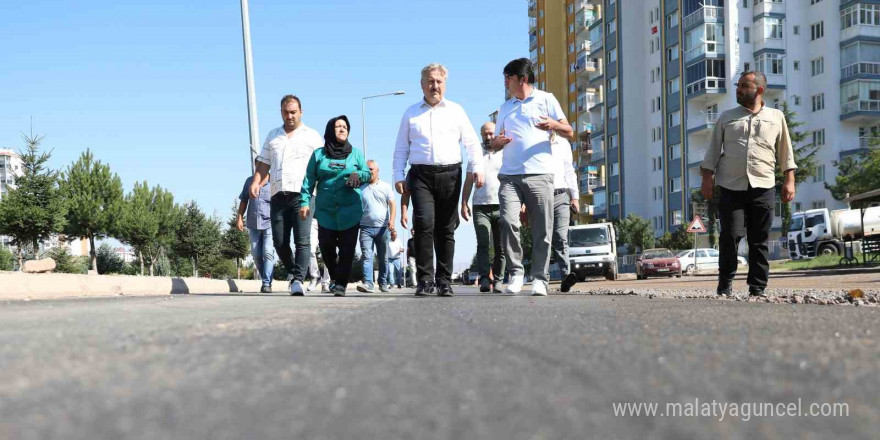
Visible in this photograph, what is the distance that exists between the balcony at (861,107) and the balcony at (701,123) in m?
9.01

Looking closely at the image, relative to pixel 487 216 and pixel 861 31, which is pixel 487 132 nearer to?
pixel 487 216

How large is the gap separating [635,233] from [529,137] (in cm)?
6185

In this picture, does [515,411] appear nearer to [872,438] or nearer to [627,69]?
[872,438]

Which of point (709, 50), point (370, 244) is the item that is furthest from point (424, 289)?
point (709, 50)

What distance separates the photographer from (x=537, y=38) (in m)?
101

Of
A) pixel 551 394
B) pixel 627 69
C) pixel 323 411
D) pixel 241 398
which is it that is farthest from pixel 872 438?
pixel 627 69

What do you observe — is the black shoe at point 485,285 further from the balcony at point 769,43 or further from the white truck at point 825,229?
the balcony at point 769,43

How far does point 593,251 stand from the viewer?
31125 mm

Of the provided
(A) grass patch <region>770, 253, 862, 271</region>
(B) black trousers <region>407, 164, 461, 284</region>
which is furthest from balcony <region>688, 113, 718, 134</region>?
(B) black trousers <region>407, 164, 461, 284</region>

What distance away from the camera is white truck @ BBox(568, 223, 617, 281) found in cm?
3095

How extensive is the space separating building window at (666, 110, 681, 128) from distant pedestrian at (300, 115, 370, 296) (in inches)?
2473

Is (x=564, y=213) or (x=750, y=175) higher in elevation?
(x=750, y=175)

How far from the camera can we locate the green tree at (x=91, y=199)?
52.5 m

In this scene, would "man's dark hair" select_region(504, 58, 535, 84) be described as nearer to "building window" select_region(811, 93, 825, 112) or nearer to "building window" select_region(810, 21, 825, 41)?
"building window" select_region(811, 93, 825, 112)
